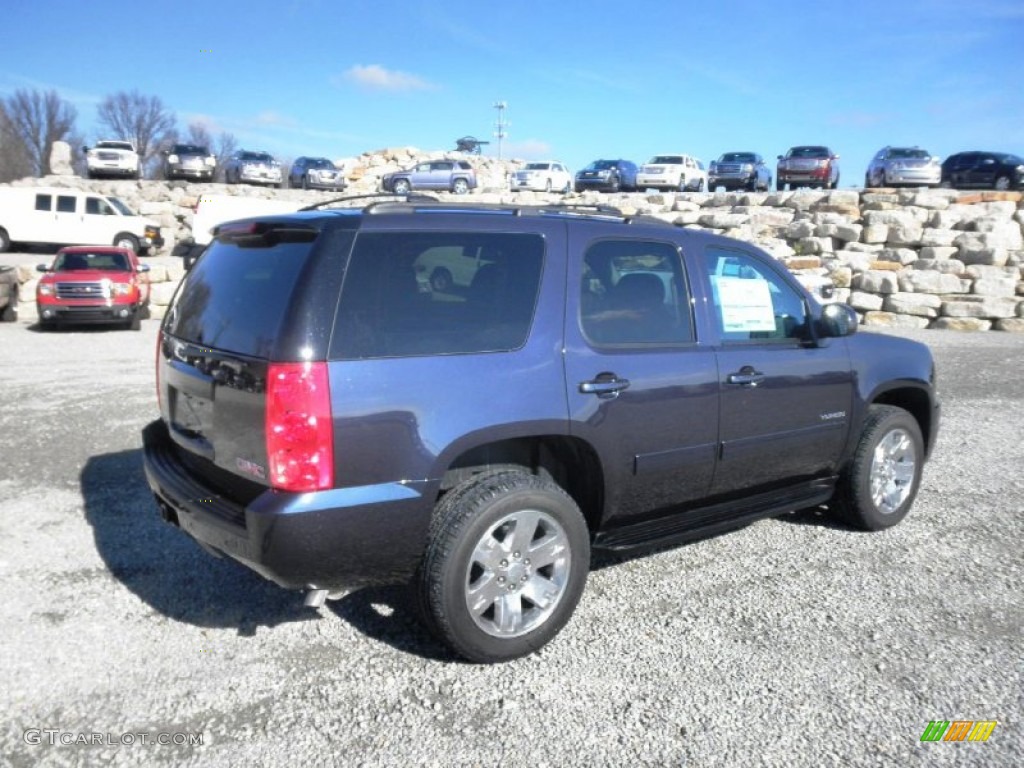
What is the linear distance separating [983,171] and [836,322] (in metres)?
29.3

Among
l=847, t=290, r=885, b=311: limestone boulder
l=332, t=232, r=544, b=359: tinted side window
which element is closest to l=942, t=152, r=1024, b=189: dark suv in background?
l=847, t=290, r=885, b=311: limestone boulder

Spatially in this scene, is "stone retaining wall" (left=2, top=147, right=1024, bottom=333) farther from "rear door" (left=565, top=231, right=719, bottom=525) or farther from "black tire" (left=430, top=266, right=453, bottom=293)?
"black tire" (left=430, top=266, right=453, bottom=293)

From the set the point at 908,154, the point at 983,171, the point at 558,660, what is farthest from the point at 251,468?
the point at 983,171

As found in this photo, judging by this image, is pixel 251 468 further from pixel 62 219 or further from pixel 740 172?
pixel 740 172

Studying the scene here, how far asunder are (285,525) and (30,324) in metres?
16.0

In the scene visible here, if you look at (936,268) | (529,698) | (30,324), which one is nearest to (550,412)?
(529,698)

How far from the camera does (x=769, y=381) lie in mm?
4031

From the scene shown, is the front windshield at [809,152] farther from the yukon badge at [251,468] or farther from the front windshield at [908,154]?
the yukon badge at [251,468]

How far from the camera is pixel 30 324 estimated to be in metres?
15.8

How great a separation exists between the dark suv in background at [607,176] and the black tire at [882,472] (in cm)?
3054

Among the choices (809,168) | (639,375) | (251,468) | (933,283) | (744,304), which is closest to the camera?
(251,468)

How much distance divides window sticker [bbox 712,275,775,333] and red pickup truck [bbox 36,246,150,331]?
13.4 meters

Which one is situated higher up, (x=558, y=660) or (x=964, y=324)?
(x=964, y=324)

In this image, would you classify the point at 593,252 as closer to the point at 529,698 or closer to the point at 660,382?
the point at 660,382
